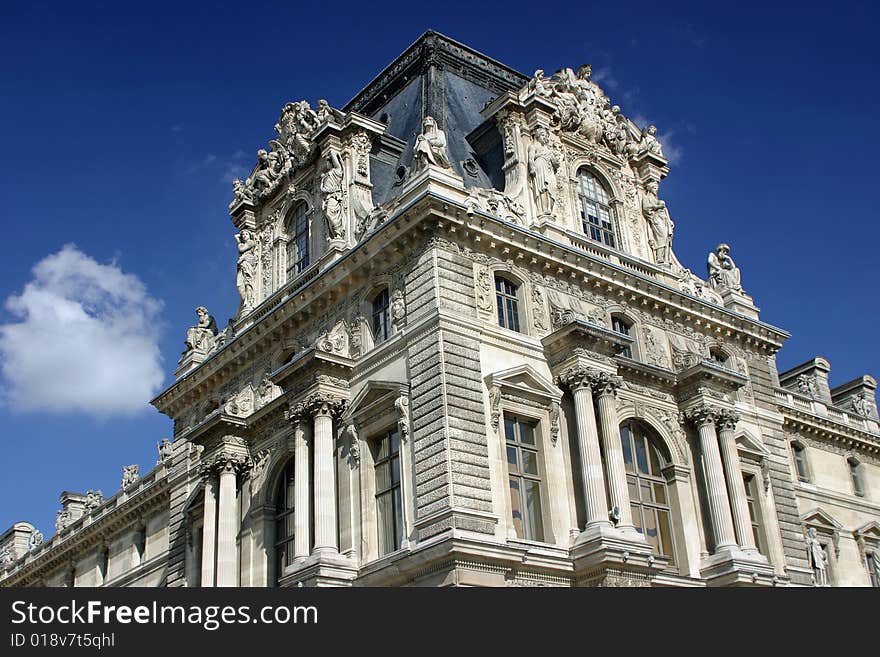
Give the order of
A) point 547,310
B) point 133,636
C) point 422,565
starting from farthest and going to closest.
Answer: point 547,310 → point 422,565 → point 133,636

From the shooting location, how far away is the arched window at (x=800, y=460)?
45.1 meters

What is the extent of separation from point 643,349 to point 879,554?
17.3 meters

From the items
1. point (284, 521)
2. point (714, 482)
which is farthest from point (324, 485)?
point (714, 482)

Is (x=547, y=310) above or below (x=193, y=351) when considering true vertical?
below

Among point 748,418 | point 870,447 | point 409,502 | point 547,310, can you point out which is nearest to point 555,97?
point 547,310

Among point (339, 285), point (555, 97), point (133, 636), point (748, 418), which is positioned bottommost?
point (133, 636)

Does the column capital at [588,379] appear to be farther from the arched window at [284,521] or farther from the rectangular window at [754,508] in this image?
the arched window at [284,521]

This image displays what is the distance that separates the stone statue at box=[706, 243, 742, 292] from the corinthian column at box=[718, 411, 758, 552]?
696 centimetres

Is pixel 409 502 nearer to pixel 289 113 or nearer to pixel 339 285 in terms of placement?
pixel 339 285

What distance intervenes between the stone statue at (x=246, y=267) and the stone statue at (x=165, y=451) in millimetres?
9009

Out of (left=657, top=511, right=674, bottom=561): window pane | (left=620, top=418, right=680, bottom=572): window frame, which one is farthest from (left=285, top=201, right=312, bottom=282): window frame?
(left=657, top=511, right=674, bottom=561): window pane

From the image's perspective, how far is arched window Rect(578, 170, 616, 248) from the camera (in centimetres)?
3772

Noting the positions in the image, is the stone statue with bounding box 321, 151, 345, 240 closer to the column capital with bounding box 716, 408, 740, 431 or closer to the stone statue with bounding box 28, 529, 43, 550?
the column capital with bounding box 716, 408, 740, 431

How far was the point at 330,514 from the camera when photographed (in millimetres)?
31094
